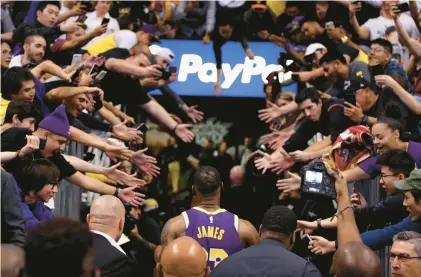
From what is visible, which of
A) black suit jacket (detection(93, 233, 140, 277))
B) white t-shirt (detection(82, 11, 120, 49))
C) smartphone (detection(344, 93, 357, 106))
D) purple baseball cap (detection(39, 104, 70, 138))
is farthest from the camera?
white t-shirt (detection(82, 11, 120, 49))

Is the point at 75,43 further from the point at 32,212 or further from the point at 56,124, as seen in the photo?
the point at 32,212

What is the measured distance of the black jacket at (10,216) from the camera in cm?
547

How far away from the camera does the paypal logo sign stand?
12.4 meters

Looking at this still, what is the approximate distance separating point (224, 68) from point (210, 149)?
1194mm

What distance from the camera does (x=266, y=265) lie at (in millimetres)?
4852

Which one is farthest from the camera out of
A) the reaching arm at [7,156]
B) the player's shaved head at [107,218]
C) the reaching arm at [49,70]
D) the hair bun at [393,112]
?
the reaching arm at [49,70]

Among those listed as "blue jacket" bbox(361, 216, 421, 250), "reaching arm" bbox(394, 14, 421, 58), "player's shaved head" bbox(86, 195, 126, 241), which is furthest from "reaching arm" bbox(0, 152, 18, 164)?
"reaching arm" bbox(394, 14, 421, 58)

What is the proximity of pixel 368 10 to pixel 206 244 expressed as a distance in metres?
6.97

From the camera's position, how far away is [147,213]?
34.0 feet

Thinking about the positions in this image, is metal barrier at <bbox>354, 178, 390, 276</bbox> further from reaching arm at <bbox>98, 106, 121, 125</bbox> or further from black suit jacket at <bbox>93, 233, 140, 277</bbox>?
reaching arm at <bbox>98, 106, 121, 125</bbox>

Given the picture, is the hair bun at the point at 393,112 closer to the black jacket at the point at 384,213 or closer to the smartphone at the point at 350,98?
the smartphone at the point at 350,98

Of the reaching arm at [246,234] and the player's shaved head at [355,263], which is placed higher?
the player's shaved head at [355,263]

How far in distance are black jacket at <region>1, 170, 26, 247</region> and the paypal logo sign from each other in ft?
23.1

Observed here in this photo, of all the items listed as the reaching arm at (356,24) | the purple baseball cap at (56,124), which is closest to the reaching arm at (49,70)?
the purple baseball cap at (56,124)
